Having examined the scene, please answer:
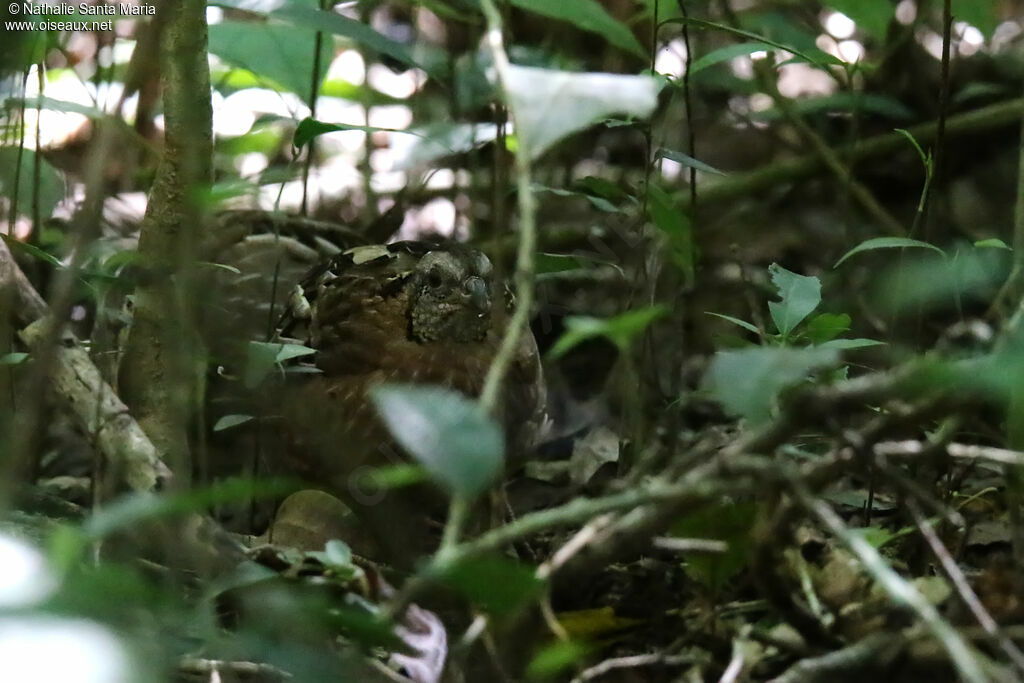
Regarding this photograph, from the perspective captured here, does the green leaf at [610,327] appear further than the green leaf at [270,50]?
No

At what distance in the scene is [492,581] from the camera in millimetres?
757

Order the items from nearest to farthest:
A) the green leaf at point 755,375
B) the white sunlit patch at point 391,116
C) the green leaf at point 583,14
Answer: the green leaf at point 755,375 → the green leaf at point 583,14 → the white sunlit patch at point 391,116

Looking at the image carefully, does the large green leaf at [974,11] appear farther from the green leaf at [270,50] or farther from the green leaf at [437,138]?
the green leaf at [270,50]

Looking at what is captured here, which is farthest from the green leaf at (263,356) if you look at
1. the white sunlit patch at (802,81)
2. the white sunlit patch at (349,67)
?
the white sunlit patch at (802,81)

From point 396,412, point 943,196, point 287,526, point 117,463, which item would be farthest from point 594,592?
point 943,196

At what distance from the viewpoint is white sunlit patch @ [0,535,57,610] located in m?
0.66

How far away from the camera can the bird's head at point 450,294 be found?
78.9 inches

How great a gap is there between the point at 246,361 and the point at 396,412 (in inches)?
28.7

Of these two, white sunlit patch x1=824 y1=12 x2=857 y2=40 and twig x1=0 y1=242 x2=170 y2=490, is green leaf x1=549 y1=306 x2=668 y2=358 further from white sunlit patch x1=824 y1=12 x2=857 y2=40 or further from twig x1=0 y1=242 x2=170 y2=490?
white sunlit patch x1=824 y1=12 x2=857 y2=40

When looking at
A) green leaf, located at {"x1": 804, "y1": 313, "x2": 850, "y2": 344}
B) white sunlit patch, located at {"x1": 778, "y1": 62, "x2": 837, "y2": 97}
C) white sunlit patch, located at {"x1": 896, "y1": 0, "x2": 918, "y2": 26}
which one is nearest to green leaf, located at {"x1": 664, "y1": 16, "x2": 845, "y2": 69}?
green leaf, located at {"x1": 804, "y1": 313, "x2": 850, "y2": 344}

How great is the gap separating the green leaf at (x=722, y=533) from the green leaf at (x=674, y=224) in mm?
411

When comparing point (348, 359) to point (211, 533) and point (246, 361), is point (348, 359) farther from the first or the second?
point (211, 533)

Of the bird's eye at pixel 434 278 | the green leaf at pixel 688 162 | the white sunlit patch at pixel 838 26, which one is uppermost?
the white sunlit patch at pixel 838 26

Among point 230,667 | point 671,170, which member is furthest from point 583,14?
point 671,170
